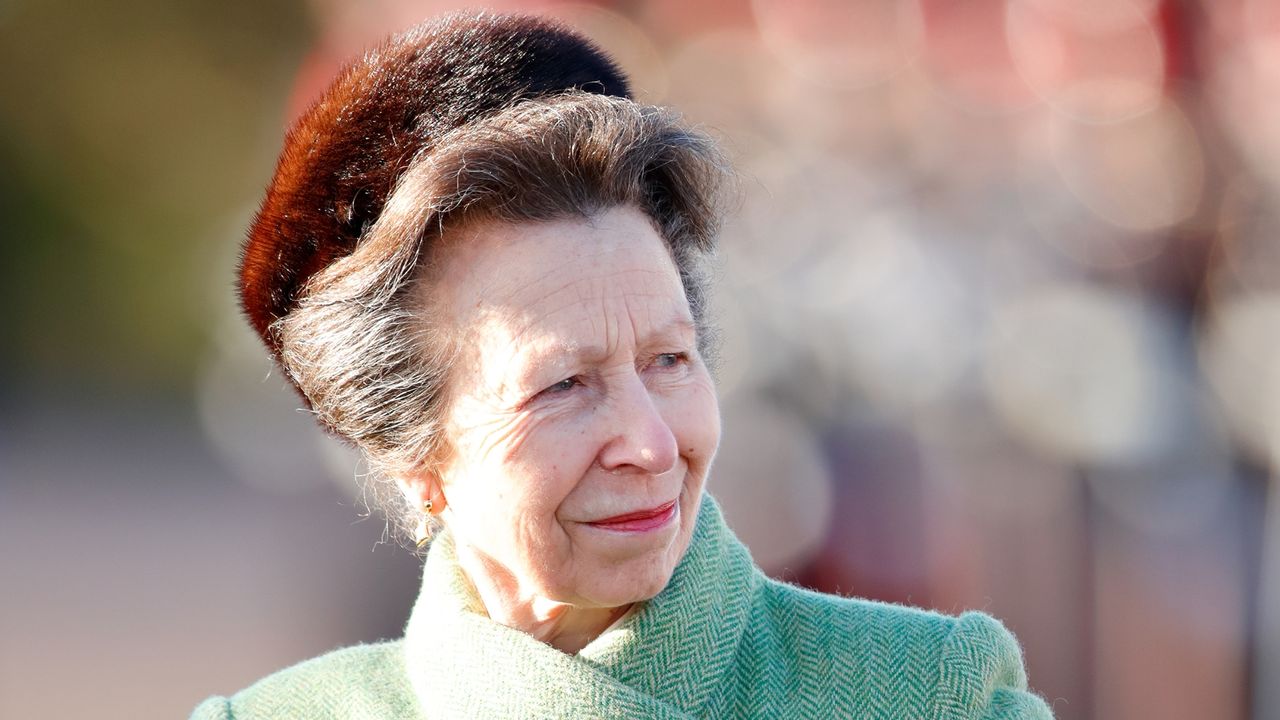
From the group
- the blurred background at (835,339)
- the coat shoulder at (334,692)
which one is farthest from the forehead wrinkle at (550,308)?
the blurred background at (835,339)

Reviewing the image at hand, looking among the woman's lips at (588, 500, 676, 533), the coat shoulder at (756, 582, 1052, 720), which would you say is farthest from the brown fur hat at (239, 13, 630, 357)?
the coat shoulder at (756, 582, 1052, 720)

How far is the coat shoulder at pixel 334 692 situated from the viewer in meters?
2.31

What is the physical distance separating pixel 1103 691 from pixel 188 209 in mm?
3823

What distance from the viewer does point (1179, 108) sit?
3783 mm

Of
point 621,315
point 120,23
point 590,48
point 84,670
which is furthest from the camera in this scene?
point 84,670

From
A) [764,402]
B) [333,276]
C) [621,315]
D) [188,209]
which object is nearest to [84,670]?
[188,209]

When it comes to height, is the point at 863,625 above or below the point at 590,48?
below

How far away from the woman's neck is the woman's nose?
0.32 meters

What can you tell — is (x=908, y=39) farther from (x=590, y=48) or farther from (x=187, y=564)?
(x=187, y=564)

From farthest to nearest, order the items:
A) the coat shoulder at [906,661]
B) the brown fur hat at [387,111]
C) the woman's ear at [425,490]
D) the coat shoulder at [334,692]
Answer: the coat shoulder at [334,692] → the woman's ear at [425,490] → the brown fur hat at [387,111] → the coat shoulder at [906,661]

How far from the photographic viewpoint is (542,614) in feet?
7.02

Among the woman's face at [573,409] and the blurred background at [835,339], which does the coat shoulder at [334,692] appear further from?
the blurred background at [835,339]

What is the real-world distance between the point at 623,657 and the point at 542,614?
0.77 feet

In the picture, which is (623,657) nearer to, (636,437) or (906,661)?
(636,437)
